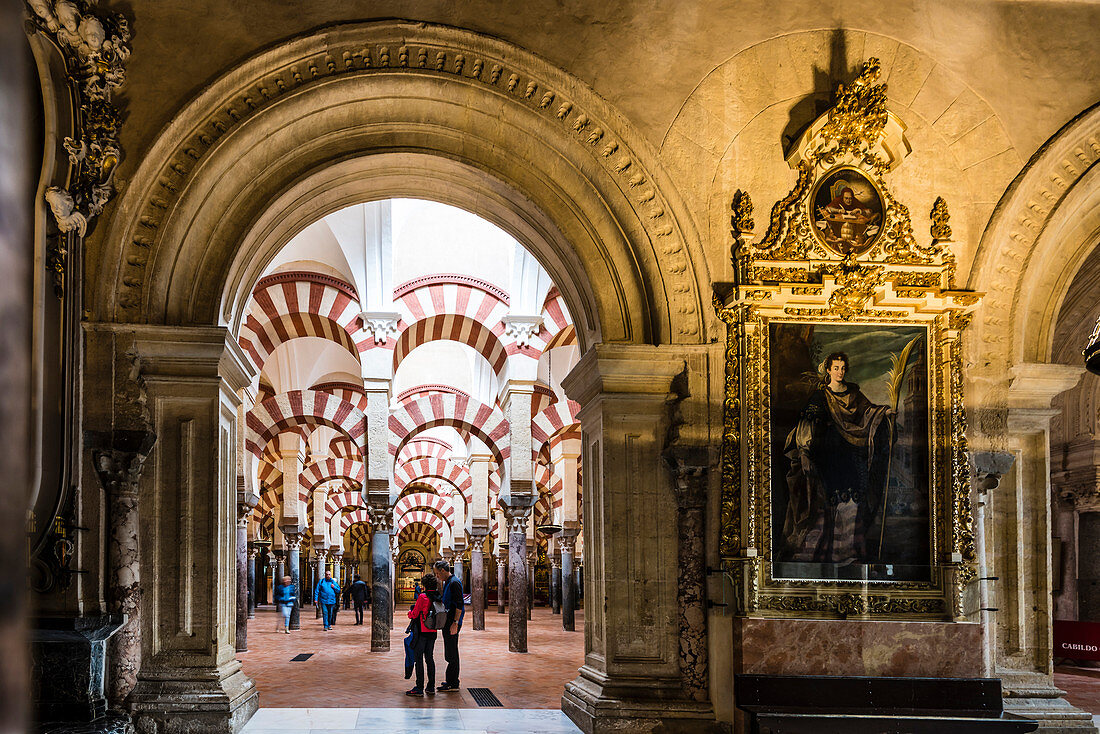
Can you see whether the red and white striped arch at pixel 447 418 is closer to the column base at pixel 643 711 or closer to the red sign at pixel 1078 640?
the red sign at pixel 1078 640

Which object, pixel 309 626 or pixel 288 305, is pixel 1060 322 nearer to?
pixel 288 305

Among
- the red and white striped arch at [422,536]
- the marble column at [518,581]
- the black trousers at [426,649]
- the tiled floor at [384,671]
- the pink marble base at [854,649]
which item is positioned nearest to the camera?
the pink marble base at [854,649]

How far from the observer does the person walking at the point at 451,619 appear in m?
9.77

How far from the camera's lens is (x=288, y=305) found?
14.7 metres

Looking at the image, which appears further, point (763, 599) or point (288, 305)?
point (288, 305)

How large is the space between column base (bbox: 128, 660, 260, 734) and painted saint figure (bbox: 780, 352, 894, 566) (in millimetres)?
3680

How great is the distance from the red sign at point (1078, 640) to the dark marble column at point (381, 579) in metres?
7.93

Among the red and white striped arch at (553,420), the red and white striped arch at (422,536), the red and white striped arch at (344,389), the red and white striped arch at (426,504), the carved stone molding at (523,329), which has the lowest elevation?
the red and white striped arch at (422,536)

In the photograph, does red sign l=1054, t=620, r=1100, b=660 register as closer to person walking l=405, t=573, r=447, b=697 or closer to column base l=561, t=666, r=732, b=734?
column base l=561, t=666, r=732, b=734

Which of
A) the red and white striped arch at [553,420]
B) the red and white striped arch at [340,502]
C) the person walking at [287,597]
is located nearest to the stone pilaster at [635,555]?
the red and white striped arch at [553,420]

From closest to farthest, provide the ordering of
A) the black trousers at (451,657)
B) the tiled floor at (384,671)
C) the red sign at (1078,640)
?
1. the tiled floor at (384,671)
2. the black trousers at (451,657)
3. the red sign at (1078,640)

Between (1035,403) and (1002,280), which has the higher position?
(1002,280)

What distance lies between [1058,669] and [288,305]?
34.0 ft

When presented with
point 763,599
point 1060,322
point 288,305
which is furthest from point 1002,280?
point 288,305
